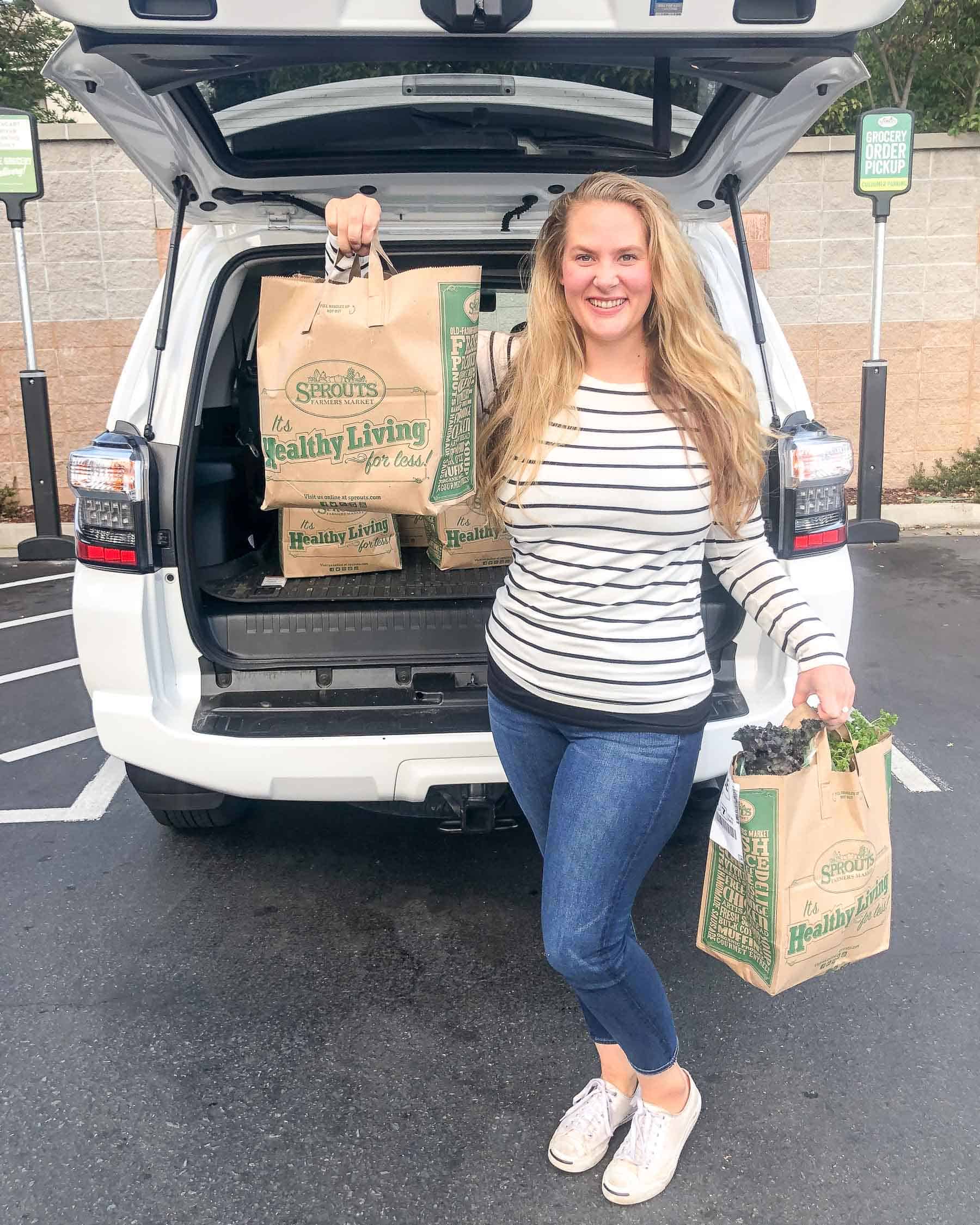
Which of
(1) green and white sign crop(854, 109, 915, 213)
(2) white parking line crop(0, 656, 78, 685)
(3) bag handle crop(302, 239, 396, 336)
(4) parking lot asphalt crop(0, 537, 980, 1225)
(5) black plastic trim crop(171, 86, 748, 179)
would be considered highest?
(1) green and white sign crop(854, 109, 915, 213)

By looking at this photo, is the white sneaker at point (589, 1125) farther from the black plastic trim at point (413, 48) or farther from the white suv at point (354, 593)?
the black plastic trim at point (413, 48)

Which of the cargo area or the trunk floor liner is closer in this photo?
the cargo area

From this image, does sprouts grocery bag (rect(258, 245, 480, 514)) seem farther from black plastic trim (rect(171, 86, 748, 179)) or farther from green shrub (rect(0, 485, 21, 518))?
green shrub (rect(0, 485, 21, 518))

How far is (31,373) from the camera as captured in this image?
7.02 m

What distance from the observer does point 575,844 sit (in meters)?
1.91

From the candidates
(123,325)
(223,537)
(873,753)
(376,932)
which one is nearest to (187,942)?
(376,932)

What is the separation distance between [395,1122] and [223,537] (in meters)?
1.84

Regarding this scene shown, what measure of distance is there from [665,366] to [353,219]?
2.13 feet

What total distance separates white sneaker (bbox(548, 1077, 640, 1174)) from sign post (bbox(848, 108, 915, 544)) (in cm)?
547

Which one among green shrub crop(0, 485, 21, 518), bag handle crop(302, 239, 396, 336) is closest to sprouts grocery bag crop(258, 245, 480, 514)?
bag handle crop(302, 239, 396, 336)

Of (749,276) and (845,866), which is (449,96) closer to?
(749,276)

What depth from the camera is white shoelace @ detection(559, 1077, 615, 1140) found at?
7.09ft

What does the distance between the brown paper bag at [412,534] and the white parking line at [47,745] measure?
4.69ft

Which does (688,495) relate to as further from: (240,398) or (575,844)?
(240,398)
